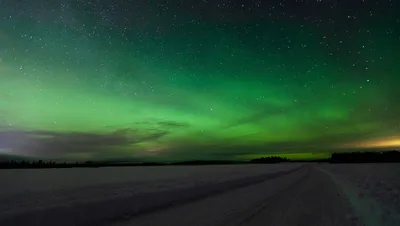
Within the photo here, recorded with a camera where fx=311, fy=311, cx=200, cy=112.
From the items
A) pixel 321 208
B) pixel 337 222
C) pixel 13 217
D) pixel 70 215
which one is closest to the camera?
pixel 337 222

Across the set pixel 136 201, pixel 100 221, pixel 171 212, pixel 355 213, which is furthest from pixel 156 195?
pixel 355 213

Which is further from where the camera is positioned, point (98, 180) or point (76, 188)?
point (98, 180)

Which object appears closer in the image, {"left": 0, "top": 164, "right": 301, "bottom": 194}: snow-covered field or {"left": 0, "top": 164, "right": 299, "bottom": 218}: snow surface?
{"left": 0, "top": 164, "right": 299, "bottom": 218}: snow surface

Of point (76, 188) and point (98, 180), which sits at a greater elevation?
point (98, 180)

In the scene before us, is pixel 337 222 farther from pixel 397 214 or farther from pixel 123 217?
pixel 123 217

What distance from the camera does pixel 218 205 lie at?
9.88 m

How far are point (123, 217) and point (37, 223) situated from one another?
1.99 meters

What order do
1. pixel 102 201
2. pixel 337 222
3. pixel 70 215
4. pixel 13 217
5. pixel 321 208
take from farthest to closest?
pixel 102 201 → pixel 321 208 → pixel 70 215 → pixel 13 217 → pixel 337 222

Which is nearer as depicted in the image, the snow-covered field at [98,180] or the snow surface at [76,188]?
the snow surface at [76,188]

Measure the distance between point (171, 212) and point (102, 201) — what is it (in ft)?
8.28

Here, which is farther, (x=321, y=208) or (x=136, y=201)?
(x=136, y=201)

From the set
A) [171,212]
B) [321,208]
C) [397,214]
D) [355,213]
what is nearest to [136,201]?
[171,212]

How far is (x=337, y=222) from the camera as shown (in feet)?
22.2

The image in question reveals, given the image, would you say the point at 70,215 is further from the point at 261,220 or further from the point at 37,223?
the point at 261,220
